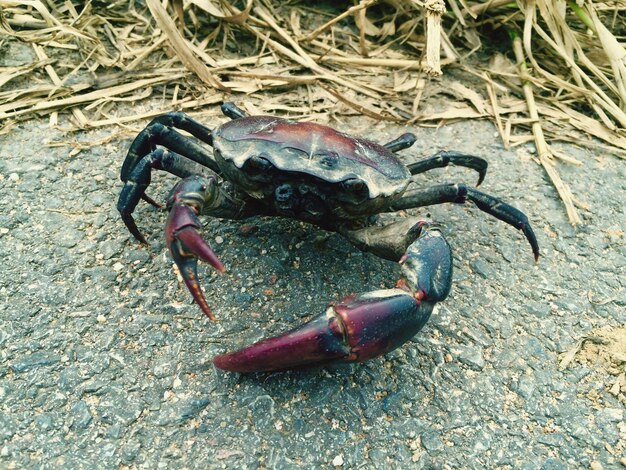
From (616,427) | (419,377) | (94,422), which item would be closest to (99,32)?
(94,422)

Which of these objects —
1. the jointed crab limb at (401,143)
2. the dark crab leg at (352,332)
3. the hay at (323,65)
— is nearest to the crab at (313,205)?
the dark crab leg at (352,332)

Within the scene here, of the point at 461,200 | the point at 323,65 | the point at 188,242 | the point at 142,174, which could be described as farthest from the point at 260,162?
the point at 323,65

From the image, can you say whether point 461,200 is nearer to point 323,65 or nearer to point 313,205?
point 313,205

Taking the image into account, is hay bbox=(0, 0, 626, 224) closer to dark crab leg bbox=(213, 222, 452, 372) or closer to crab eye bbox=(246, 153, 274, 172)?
crab eye bbox=(246, 153, 274, 172)

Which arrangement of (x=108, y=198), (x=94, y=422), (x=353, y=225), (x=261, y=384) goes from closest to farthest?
(x=94, y=422) → (x=261, y=384) → (x=353, y=225) → (x=108, y=198)

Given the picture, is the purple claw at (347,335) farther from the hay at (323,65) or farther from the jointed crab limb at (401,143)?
the hay at (323,65)

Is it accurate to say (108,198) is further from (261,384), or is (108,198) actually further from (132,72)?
(261,384)
